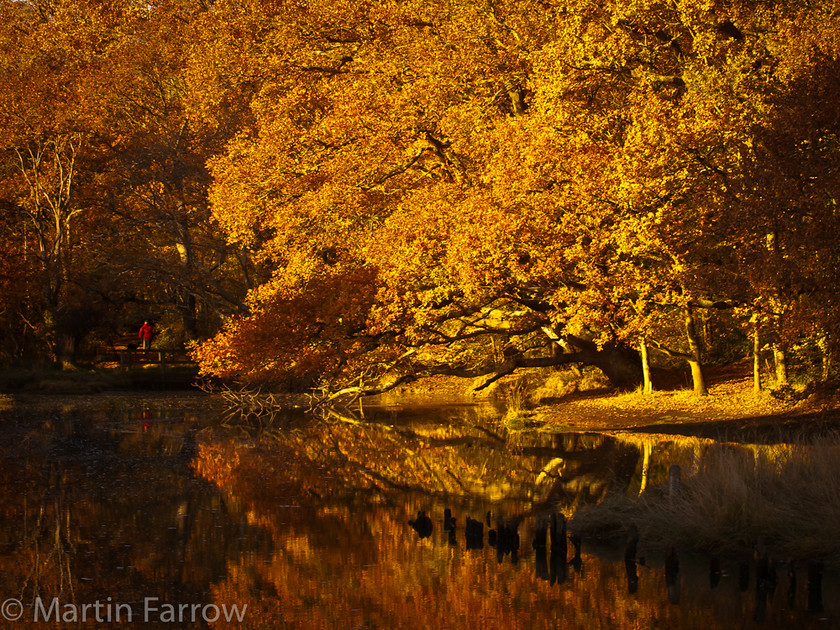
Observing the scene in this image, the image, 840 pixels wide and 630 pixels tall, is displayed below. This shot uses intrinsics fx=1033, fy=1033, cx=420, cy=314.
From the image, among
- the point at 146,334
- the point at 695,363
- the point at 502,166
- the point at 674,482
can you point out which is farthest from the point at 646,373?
the point at 146,334

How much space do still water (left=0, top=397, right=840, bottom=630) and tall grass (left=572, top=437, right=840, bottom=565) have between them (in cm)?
44

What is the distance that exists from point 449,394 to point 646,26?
18946mm

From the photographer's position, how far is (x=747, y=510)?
1301cm

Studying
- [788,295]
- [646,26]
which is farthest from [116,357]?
[788,295]

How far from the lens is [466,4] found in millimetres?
27125

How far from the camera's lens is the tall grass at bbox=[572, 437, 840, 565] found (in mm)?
12438

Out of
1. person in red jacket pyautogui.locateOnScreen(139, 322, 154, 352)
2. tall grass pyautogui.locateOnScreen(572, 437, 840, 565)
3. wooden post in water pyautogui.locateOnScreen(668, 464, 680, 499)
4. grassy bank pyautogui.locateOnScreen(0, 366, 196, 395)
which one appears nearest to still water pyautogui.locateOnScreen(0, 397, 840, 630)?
tall grass pyautogui.locateOnScreen(572, 437, 840, 565)

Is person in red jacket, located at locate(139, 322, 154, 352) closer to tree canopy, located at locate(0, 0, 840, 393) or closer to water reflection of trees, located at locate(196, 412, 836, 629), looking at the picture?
tree canopy, located at locate(0, 0, 840, 393)

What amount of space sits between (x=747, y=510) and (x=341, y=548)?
5.24 metres

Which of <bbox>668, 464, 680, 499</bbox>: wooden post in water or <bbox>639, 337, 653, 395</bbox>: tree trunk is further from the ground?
→ <bbox>639, 337, 653, 395</bbox>: tree trunk

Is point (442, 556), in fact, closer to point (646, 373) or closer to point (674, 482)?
point (674, 482)

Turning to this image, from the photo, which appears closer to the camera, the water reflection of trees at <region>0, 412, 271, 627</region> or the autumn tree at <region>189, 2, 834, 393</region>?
the water reflection of trees at <region>0, 412, 271, 627</region>

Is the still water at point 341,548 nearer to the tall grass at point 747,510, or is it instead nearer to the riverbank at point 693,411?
the tall grass at point 747,510

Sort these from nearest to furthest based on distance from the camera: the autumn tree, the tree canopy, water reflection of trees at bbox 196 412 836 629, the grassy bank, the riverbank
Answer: water reflection of trees at bbox 196 412 836 629 → the tree canopy → the autumn tree → the riverbank → the grassy bank
